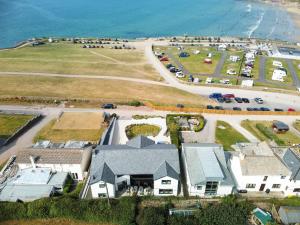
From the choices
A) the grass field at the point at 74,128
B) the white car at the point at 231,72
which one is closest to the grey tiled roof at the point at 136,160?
the grass field at the point at 74,128

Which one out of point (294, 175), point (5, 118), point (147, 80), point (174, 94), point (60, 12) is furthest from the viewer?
point (60, 12)

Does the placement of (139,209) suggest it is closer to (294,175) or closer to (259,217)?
(259,217)

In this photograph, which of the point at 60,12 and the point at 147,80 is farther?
the point at 60,12

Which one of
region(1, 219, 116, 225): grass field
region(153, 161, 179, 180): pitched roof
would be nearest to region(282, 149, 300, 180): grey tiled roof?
region(153, 161, 179, 180): pitched roof

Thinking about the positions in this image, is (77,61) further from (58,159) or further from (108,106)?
(58,159)

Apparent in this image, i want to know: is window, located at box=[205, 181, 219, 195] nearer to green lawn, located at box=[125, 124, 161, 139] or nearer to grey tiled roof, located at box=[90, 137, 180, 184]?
grey tiled roof, located at box=[90, 137, 180, 184]

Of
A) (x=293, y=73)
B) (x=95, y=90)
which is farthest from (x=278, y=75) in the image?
(x=95, y=90)

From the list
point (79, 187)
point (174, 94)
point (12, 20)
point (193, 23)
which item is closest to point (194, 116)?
point (174, 94)
